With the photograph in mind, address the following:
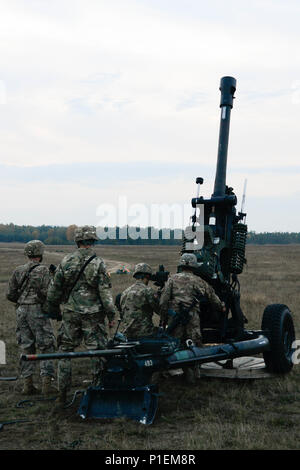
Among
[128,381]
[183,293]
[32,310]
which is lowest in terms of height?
[128,381]

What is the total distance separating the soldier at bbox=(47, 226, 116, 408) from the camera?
614cm

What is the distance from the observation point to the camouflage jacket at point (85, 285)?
615 centimetres

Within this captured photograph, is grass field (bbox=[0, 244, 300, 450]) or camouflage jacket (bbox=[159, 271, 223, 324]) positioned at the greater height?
camouflage jacket (bbox=[159, 271, 223, 324])

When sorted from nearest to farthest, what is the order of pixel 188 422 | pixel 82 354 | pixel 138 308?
1. pixel 82 354
2. pixel 188 422
3. pixel 138 308

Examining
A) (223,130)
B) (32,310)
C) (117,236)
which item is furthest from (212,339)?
(117,236)

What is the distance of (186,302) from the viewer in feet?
23.3

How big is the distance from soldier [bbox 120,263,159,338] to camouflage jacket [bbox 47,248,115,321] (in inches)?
40.8

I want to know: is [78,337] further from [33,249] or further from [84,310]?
[33,249]

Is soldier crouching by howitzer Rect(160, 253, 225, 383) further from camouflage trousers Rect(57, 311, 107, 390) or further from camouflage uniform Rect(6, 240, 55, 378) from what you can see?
camouflage uniform Rect(6, 240, 55, 378)

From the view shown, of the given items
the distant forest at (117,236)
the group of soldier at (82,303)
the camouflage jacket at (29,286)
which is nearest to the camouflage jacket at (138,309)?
the group of soldier at (82,303)

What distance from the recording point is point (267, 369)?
307 inches

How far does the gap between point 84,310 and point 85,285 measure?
29cm

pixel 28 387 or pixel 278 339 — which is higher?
pixel 278 339

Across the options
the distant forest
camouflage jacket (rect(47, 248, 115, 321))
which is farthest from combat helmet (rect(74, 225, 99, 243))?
the distant forest
